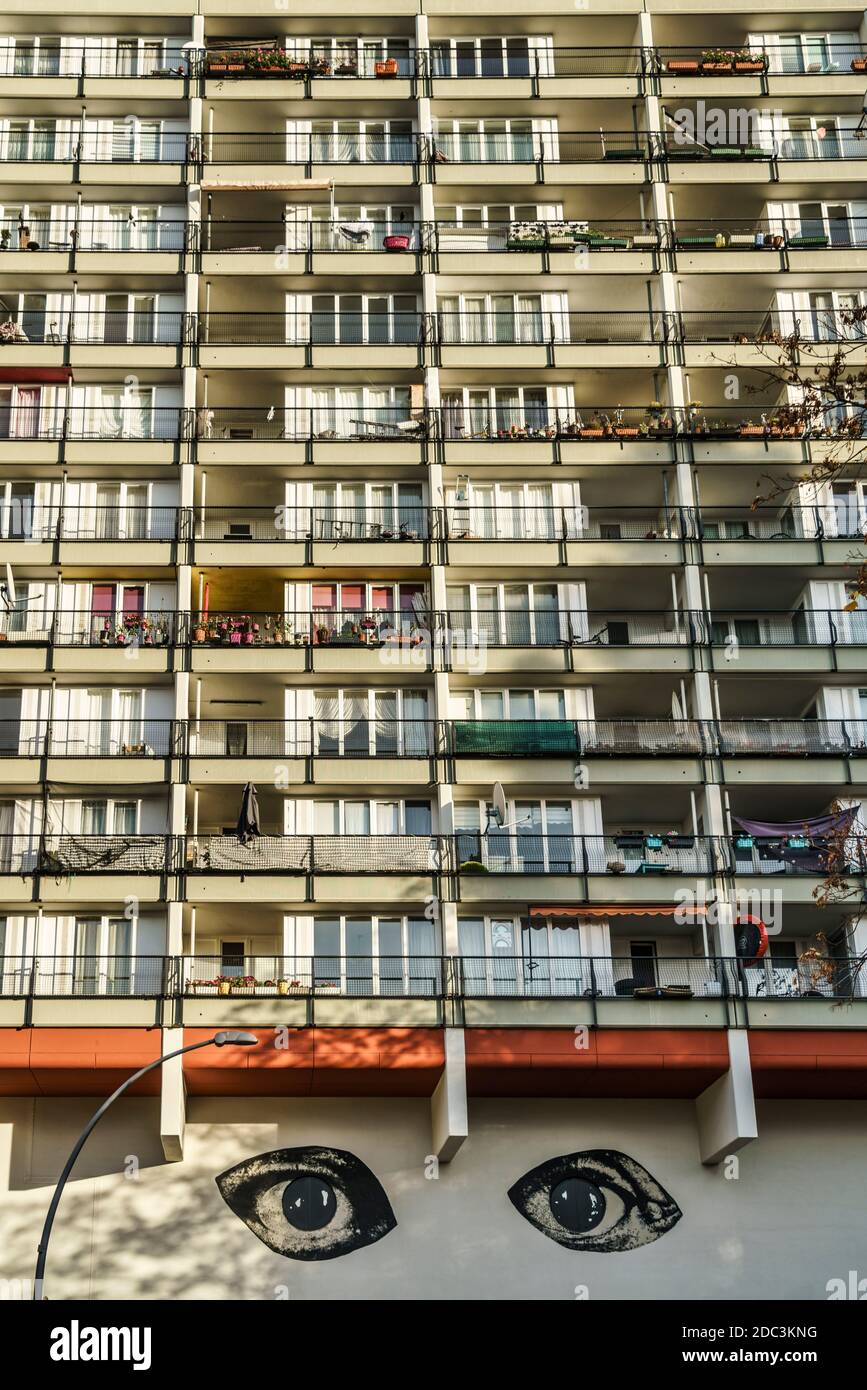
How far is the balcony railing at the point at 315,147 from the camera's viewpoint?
51031 mm

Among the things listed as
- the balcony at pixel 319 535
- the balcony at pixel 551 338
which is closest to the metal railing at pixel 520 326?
the balcony at pixel 551 338

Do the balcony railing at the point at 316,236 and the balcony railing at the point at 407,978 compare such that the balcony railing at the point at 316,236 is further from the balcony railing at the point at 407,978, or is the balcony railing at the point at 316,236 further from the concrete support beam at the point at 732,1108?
the concrete support beam at the point at 732,1108

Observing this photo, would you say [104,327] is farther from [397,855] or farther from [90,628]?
[397,855]

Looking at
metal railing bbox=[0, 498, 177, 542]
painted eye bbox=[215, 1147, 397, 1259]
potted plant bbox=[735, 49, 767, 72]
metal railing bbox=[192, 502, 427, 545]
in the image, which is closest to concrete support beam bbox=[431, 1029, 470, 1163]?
painted eye bbox=[215, 1147, 397, 1259]

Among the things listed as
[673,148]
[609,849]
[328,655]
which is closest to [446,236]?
[673,148]

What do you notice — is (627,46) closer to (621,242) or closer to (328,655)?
(621,242)

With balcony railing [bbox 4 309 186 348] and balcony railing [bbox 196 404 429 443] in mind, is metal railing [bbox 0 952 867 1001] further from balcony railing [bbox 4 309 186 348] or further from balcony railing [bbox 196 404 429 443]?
balcony railing [bbox 4 309 186 348]

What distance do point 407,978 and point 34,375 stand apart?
1962 centimetres

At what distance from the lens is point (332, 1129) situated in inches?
1580

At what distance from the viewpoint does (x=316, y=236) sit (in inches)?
1973

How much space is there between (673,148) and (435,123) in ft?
22.9

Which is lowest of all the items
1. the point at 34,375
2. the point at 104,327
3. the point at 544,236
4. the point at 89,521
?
the point at 89,521

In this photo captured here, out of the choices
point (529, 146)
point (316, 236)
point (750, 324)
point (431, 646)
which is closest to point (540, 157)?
point (529, 146)

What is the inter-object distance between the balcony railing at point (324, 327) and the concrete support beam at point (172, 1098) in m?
19.7
